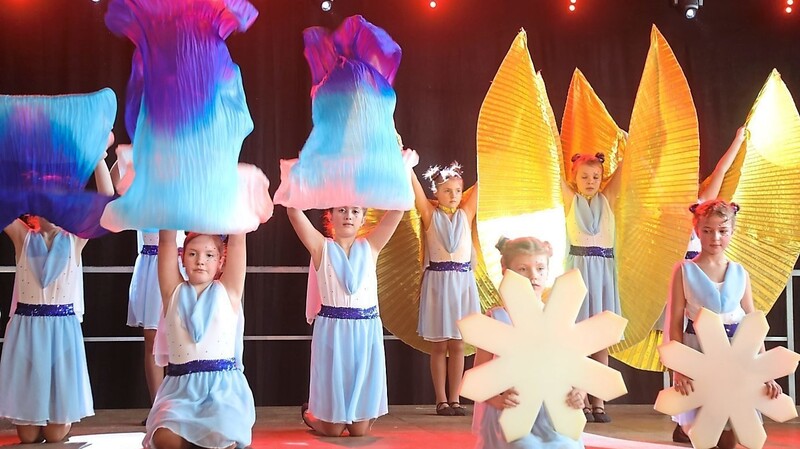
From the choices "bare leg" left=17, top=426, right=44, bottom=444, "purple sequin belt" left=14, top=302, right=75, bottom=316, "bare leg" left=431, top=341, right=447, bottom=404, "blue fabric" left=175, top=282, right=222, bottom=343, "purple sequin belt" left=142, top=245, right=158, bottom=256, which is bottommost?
"bare leg" left=17, top=426, right=44, bottom=444

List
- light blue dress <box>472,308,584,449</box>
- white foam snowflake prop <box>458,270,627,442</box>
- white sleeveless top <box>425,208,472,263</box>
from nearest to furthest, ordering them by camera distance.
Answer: white foam snowflake prop <box>458,270,627,442</box>, light blue dress <box>472,308,584,449</box>, white sleeveless top <box>425,208,472,263</box>

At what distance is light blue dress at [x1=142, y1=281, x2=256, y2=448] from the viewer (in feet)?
10.6

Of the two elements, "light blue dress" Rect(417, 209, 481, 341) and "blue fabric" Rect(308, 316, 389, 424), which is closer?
"blue fabric" Rect(308, 316, 389, 424)

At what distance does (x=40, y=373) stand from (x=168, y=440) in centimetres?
139

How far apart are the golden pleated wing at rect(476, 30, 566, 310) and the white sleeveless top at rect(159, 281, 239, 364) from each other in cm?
197

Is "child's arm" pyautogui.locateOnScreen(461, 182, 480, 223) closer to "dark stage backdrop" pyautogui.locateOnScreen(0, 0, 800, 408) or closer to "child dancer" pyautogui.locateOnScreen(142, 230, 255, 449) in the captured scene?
"dark stage backdrop" pyautogui.locateOnScreen(0, 0, 800, 408)

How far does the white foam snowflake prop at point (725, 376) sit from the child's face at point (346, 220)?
5.60 ft

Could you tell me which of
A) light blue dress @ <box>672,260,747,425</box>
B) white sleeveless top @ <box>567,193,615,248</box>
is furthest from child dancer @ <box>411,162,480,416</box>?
light blue dress @ <box>672,260,747,425</box>

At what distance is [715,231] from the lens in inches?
163

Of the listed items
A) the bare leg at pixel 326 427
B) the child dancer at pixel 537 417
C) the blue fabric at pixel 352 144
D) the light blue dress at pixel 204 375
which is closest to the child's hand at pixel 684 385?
the child dancer at pixel 537 417

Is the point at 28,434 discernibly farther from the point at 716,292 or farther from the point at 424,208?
the point at 716,292

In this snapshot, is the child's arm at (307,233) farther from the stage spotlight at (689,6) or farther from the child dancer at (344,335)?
the stage spotlight at (689,6)

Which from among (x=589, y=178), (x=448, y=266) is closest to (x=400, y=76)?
(x=448, y=266)

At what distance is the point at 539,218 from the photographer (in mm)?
5113
